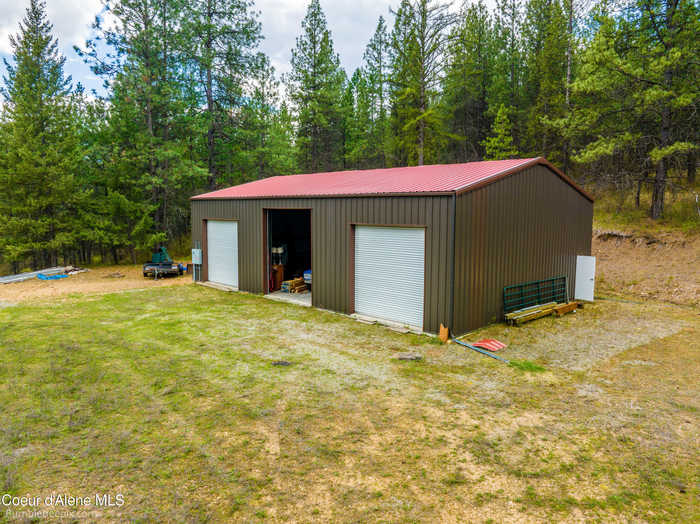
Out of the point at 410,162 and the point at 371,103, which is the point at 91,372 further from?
the point at 371,103

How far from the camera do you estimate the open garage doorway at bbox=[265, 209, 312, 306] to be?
40.0 ft

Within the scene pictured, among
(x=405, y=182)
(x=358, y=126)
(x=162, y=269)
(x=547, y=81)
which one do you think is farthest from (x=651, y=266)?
(x=358, y=126)

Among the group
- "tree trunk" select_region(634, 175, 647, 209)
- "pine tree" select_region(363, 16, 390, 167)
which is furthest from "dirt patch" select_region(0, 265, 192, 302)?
"tree trunk" select_region(634, 175, 647, 209)

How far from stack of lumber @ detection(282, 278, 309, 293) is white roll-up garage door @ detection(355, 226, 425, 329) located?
320cm

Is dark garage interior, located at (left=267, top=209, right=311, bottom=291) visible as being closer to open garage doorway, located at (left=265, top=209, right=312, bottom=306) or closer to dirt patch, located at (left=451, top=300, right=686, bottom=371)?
open garage doorway, located at (left=265, top=209, right=312, bottom=306)

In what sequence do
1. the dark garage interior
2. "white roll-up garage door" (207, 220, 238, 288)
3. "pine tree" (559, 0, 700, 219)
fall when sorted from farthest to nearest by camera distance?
1. "pine tree" (559, 0, 700, 219)
2. "white roll-up garage door" (207, 220, 238, 288)
3. the dark garage interior

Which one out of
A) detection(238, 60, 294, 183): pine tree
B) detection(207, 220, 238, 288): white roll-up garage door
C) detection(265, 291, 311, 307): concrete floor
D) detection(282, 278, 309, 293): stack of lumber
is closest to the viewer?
detection(265, 291, 311, 307): concrete floor

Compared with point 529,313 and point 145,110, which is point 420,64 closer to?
point 145,110

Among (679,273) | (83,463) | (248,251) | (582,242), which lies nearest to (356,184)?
(248,251)

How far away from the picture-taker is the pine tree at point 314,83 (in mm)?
24609

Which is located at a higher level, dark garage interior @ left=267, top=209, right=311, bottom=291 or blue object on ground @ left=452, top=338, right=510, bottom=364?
dark garage interior @ left=267, top=209, right=311, bottom=291

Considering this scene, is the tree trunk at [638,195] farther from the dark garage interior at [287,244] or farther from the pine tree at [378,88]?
the pine tree at [378,88]

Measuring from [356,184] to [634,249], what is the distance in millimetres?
11198

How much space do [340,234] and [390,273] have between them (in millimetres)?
1730
